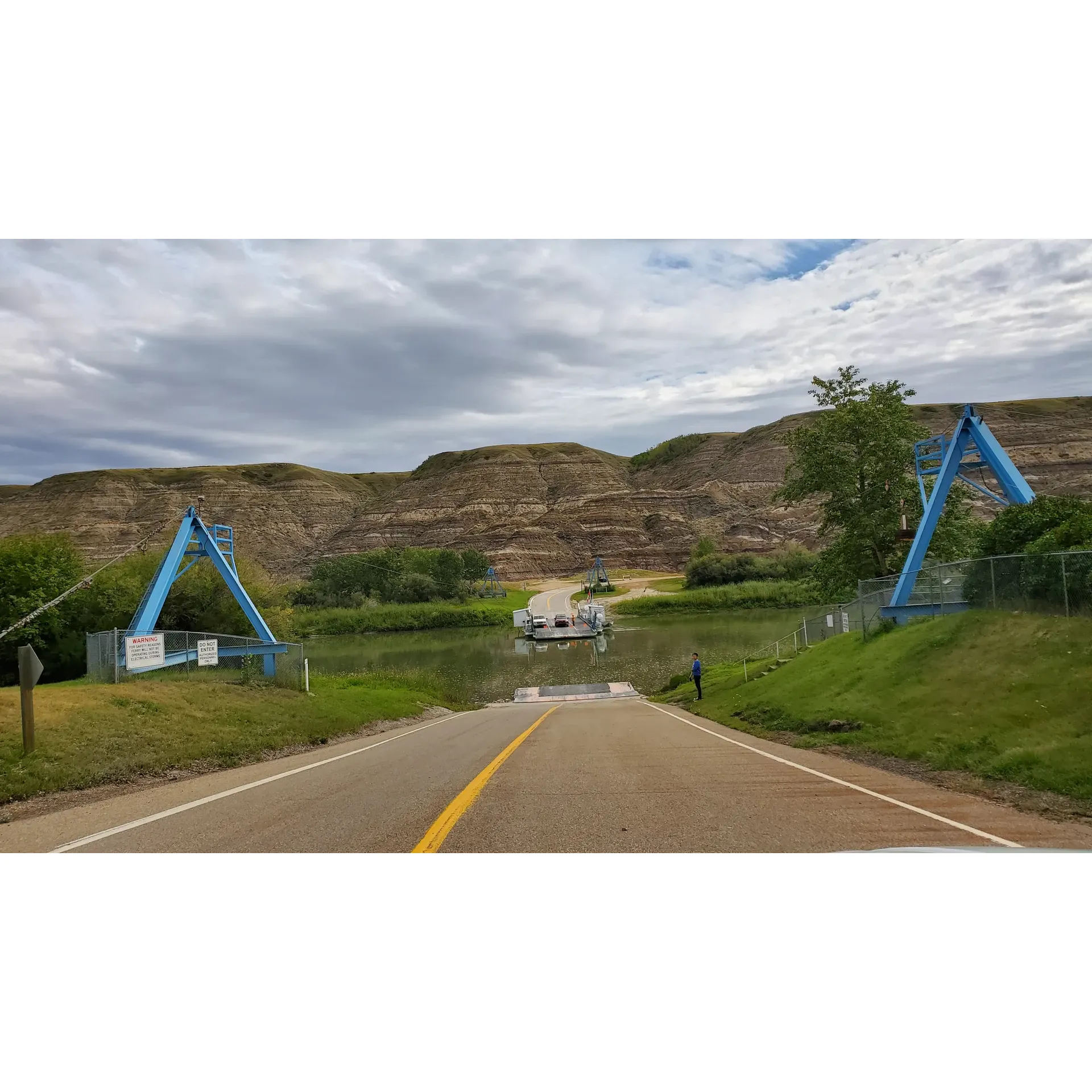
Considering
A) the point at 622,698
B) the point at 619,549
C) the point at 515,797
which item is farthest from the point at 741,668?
the point at 619,549

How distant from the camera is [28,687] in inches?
414

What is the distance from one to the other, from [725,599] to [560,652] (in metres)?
39.2

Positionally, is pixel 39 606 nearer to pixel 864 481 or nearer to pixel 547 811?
pixel 547 811

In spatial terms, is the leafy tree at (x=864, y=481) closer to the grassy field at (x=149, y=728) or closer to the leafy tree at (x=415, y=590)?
the grassy field at (x=149, y=728)

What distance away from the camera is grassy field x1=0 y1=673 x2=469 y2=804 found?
35.1 feet

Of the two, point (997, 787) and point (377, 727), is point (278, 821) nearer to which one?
point (997, 787)

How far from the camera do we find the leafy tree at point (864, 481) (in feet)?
103

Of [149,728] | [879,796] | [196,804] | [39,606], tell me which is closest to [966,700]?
[879,796]

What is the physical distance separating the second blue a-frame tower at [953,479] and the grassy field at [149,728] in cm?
1605

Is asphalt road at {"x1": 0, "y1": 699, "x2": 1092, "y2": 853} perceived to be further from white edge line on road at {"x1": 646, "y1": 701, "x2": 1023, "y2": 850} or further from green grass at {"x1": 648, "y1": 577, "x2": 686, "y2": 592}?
green grass at {"x1": 648, "y1": 577, "x2": 686, "y2": 592}

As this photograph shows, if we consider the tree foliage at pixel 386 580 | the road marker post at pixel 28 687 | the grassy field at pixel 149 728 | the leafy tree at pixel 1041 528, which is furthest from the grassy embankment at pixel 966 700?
the tree foliage at pixel 386 580

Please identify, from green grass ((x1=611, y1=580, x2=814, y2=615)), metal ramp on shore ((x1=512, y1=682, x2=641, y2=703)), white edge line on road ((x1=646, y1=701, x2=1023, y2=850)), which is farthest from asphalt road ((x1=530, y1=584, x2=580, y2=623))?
white edge line on road ((x1=646, y1=701, x2=1023, y2=850))

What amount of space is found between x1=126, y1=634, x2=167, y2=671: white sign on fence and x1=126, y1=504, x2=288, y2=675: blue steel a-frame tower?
1.47m

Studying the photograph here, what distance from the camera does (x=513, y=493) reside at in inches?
7141
